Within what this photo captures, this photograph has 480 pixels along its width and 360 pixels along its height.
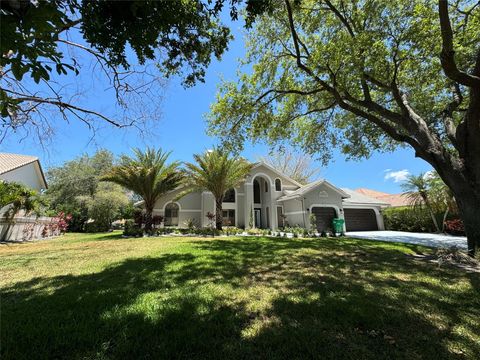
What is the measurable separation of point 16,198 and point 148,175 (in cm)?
721

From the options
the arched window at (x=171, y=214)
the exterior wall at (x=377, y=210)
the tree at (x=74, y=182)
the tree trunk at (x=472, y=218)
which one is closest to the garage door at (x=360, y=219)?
the exterior wall at (x=377, y=210)

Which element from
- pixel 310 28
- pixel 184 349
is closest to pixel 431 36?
pixel 310 28

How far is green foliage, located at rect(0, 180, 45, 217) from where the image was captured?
12.2 metres

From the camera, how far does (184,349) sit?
2725mm

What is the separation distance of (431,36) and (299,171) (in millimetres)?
32675

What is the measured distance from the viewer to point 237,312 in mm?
3715

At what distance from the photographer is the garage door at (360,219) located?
24.4 metres

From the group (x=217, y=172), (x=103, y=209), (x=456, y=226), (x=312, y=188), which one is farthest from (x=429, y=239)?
(x=103, y=209)

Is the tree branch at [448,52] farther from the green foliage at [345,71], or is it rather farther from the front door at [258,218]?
the front door at [258,218]

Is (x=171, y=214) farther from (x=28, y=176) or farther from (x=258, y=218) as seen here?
(x=28, y=176)

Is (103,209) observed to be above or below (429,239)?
above

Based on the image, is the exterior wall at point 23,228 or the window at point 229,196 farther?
the window at point 229,196

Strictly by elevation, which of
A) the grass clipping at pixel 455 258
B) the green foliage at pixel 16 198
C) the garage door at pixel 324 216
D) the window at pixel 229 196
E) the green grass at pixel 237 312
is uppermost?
the window at pixel 229 196

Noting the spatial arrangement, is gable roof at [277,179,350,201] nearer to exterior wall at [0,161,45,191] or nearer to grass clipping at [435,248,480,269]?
grass clipping at [435,248,480,269]
